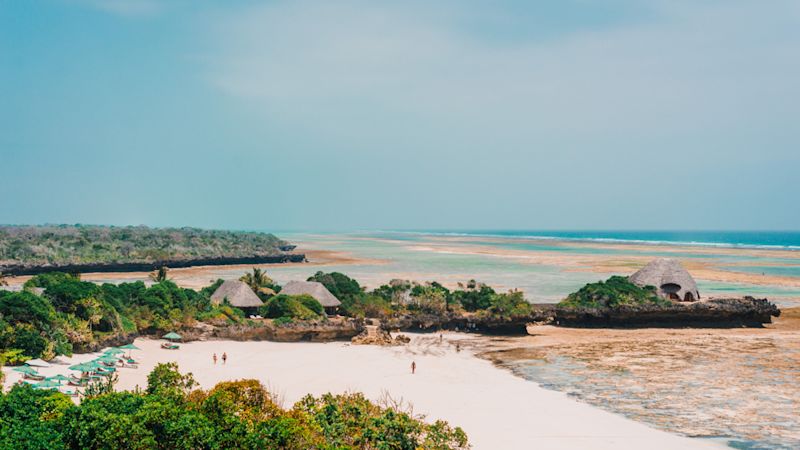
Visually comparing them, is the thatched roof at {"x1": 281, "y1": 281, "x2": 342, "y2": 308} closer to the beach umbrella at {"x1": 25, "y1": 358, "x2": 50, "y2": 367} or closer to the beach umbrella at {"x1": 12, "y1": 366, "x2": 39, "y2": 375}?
the beach umbrella at {"x1": 25, "y1": 358, "x2": 50, "y2": 367}

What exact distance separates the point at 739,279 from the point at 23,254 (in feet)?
283

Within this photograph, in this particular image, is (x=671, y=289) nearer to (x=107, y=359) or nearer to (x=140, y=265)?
(x=107, y=359)

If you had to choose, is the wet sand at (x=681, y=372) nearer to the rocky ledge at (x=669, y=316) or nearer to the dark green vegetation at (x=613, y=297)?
the rocky ledge at (x=669, y=316)

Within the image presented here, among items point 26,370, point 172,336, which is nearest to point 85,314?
point 172,336

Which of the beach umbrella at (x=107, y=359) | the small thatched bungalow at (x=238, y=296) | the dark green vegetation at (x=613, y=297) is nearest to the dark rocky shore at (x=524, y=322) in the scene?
the dark green vegetation at (x=613, y=297)

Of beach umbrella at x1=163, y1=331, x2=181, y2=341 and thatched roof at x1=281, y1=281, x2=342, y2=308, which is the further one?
thatched roof at x1=281, y1=281, x2=342, y2=308

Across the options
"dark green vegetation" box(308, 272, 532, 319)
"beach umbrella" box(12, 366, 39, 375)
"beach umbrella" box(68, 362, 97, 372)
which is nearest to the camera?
"beach umbrella" box(12, 366, 39, 375)

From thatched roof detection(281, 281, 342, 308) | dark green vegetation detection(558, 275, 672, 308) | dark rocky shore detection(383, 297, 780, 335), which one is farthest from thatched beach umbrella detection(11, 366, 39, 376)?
dark green vegetation detection(558, 275, 672, 308)

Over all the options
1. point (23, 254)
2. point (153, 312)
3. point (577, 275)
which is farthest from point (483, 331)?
point (23, 254)

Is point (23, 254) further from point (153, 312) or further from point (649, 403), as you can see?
point (649, 403)

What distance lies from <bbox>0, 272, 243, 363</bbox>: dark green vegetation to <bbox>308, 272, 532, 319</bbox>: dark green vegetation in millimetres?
7141

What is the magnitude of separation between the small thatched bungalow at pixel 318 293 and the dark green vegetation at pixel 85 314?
3.88m

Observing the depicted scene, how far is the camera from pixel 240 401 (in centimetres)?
1603

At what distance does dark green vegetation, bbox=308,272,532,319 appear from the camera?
127 ft
